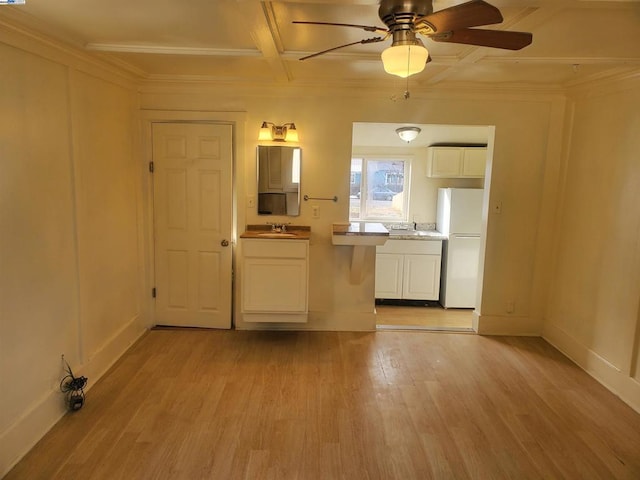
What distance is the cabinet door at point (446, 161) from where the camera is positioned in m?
5.59

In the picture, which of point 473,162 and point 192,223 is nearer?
point 192,223

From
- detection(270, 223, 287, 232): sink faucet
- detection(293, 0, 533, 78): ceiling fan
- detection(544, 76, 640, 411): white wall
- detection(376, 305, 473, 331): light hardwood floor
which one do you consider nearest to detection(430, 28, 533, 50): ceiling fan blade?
detection(293, 0, 533, 78): ceiling fan

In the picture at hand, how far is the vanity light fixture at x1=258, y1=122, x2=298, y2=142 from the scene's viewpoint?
12.0 feet

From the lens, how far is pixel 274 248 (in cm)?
352

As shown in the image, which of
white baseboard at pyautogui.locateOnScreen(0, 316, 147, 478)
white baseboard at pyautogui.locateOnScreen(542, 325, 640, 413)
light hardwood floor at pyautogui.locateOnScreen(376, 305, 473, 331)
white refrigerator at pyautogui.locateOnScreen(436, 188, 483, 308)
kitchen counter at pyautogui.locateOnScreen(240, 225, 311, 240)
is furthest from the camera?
white refrigerator at pyautogui.locateOnScreen(436, 188, 483, 308)

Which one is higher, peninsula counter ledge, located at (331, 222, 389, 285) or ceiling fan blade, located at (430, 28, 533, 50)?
ceiling fan blade, located at (430, 28, 533, 50)

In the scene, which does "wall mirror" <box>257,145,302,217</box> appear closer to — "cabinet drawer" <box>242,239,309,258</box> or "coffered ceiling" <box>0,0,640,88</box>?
"cabinet drawer" <box>242,239,309,258</box>

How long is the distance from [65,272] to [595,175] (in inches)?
154

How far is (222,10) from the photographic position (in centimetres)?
206

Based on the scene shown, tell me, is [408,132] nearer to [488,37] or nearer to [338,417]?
[488,37]

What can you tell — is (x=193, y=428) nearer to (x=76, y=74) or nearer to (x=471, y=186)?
(x=76, y=74)

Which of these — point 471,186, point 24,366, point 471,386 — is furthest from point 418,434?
point 471,186

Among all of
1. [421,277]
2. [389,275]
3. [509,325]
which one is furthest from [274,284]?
[421,277]

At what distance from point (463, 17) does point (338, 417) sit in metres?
2.23
